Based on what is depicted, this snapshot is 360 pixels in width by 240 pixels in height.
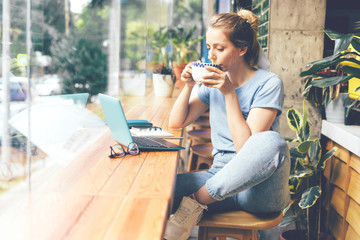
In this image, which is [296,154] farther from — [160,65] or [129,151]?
[160,65]

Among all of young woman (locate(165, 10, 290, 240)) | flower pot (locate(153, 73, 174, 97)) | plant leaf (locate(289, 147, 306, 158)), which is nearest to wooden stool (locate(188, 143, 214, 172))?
plant leaf (locate(289, 147, 306, 158))

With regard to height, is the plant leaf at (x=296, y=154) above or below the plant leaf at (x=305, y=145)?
below

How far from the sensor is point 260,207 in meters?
1.47

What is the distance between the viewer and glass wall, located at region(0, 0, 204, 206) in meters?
1.57

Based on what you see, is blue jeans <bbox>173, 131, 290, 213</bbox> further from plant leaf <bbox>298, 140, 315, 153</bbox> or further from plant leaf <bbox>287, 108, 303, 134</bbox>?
plant leaf <bbox>287, 108, 303, 134</bbox>

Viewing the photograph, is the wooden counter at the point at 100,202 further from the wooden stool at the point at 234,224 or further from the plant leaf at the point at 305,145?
the plant leaf at the point at 305,145

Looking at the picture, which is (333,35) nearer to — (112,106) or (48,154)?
(112,106)

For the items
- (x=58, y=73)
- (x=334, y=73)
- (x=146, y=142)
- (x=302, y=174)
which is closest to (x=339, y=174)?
(x=302, y=174)

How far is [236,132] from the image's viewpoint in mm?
1611

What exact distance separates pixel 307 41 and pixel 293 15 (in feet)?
0.68

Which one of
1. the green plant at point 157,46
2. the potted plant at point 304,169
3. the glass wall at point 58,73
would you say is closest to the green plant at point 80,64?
the glass wall at point 58,73

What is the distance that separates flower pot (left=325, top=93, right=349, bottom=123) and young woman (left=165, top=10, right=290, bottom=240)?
2.78 ft

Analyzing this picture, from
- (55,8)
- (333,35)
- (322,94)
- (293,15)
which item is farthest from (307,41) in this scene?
(55,8)

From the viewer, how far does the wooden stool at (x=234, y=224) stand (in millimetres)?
1443
